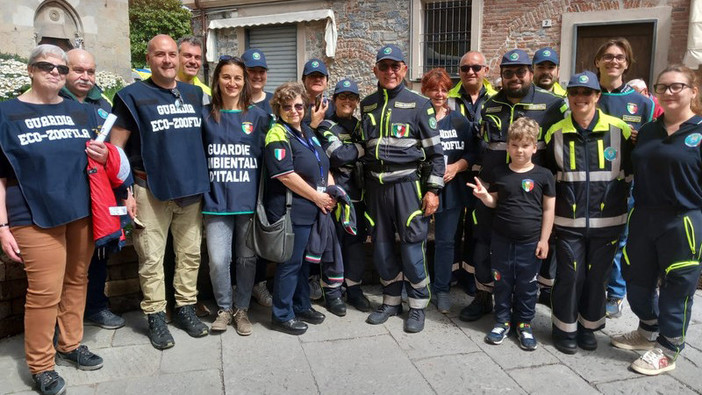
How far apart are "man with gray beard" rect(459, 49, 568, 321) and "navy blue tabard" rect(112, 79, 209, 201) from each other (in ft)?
6.92

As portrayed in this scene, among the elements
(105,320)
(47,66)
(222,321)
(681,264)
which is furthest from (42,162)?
(681,264)

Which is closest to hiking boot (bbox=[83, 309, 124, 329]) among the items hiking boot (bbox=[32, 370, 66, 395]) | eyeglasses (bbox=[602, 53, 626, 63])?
hiking boot (bbox=[32, 370, 66, 395])

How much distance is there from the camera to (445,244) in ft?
14.2

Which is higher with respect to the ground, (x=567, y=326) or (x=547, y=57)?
(x=547, y=57)

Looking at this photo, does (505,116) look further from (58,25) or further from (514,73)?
(58,25)

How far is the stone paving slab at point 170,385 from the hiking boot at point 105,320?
80cm

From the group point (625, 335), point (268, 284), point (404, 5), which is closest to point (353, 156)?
point (268, 284)

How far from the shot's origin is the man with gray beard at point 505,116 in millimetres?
3836

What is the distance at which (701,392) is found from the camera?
10.1 ft

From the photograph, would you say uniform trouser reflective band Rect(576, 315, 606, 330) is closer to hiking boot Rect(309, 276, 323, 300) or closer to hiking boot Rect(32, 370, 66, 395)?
hiking boot Rect(309, 276, 323, 300)

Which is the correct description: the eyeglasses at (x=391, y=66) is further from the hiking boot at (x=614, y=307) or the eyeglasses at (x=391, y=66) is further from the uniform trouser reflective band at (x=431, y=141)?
the hiking boot at (x=614, y=307)

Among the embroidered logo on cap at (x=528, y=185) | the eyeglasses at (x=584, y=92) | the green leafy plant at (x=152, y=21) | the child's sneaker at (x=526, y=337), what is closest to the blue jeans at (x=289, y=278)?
the embroidered logo on cap at (x=528, y=185)

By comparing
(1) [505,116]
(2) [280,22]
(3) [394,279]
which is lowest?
(3) [394,279]

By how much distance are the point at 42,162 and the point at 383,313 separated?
257 cm
